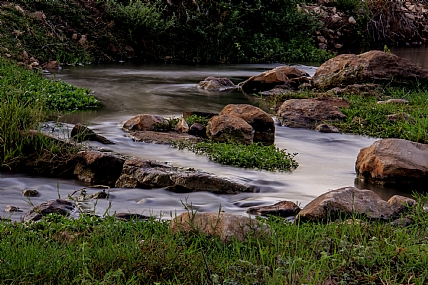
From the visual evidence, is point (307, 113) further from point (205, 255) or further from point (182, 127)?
point (205, 255)

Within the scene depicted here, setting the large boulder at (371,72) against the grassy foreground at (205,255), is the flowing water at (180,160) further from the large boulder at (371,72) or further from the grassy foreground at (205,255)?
the large boulder at (371,72)

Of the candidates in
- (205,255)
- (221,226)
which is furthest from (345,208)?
(205,255)

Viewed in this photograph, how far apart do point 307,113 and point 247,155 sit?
298 centimetres

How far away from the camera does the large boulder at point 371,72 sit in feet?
41.9

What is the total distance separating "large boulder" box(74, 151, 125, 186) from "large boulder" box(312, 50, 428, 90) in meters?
7.23

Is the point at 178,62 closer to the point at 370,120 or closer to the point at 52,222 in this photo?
the point at 370,120

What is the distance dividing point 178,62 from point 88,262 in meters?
14.8

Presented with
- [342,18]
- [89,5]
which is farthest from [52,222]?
[342,18]

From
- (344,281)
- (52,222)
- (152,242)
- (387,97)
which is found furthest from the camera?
(387,97)

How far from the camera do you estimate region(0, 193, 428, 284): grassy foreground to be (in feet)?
12.1

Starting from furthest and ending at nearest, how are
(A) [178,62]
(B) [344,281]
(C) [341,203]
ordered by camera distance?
(A) [178,62], (C) [341,203], (B) [344,281]

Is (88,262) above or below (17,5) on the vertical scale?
below

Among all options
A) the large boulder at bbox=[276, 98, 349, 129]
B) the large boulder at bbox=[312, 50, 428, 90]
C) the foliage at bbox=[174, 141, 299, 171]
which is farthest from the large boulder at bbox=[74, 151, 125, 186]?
the large boulder at bbox=[312, 50, 428, 90]

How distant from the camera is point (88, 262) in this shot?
3846mm
